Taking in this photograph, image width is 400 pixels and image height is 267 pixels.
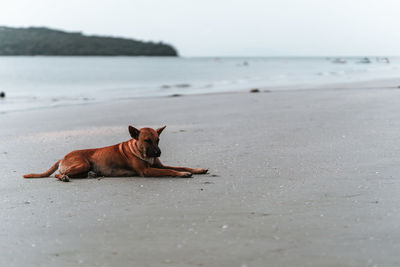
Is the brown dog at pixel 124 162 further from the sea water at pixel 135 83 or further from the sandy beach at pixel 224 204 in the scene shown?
the sea water at pixel 135 83

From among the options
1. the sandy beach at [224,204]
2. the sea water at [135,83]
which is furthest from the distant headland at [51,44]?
the sandy beach at [224,204]

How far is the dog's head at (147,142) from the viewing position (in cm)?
621

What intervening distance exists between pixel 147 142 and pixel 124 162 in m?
0.52

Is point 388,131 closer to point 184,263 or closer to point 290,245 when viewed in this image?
point 290,245

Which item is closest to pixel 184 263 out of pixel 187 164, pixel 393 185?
pixel 393 185

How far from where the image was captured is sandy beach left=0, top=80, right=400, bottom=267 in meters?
3.57

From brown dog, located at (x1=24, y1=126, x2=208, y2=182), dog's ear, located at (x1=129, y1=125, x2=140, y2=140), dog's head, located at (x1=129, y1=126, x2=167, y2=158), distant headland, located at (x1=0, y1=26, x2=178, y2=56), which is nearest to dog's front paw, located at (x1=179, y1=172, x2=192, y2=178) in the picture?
brown dog, located at (x1=24, y1=126, x2=208, y2=182)

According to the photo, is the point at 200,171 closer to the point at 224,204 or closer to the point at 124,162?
the point at 124,162

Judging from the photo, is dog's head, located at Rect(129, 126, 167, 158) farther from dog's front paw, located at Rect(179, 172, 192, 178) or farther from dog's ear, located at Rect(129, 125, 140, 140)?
dog's front paw, located at Rect(179, 172, 192, 178)

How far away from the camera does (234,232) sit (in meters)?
3.98

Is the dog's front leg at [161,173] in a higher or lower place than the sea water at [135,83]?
lower

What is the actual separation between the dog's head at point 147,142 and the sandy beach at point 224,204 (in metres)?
0.42

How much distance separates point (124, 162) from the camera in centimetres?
652

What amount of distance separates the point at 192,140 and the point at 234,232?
5.06 metres
